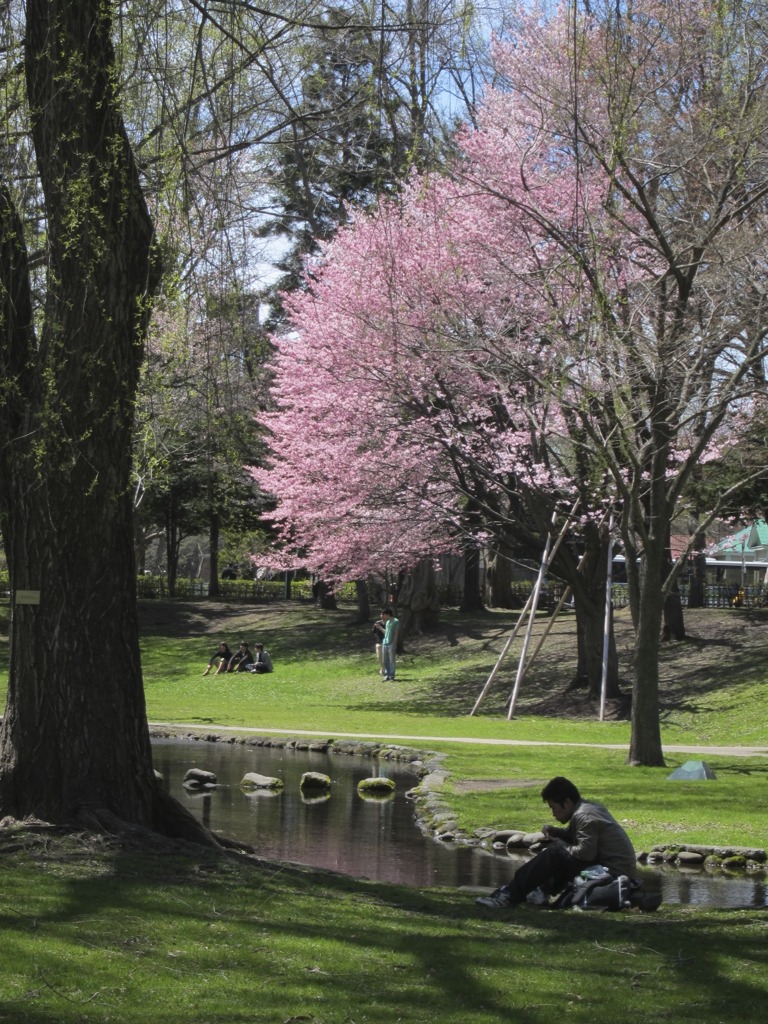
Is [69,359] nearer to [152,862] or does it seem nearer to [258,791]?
[152,862]

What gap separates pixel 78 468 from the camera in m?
8.11

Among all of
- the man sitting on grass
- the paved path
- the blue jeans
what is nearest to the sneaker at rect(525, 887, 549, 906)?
the man sitting on grass

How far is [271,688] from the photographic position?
1125 inches

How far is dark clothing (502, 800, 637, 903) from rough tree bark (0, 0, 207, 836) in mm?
2622

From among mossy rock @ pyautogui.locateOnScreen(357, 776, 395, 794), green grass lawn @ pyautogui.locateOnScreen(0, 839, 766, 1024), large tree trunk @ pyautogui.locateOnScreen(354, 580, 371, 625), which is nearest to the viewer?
green grass lawn @ pyautogui.locateOnScreen(0, 839, 766, 1024)

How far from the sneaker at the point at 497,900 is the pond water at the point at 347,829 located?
140cm

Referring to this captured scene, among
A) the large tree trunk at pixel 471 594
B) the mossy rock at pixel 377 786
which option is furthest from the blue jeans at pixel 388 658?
the mossy rock at pixel 377 786

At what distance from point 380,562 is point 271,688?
3943 millimetres

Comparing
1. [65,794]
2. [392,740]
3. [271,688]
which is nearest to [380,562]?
[271,688]

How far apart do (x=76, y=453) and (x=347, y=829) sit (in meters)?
5.77

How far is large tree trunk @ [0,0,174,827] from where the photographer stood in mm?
7875

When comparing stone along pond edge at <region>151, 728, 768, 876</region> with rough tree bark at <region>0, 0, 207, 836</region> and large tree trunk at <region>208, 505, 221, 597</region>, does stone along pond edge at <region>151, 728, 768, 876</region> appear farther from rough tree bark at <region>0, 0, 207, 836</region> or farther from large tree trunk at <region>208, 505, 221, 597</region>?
large tree trunk at <region>208, 505, 221, 597</region>

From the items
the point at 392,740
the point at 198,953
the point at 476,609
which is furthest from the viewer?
the point at 476,609

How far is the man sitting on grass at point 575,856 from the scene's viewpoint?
7977 mm
